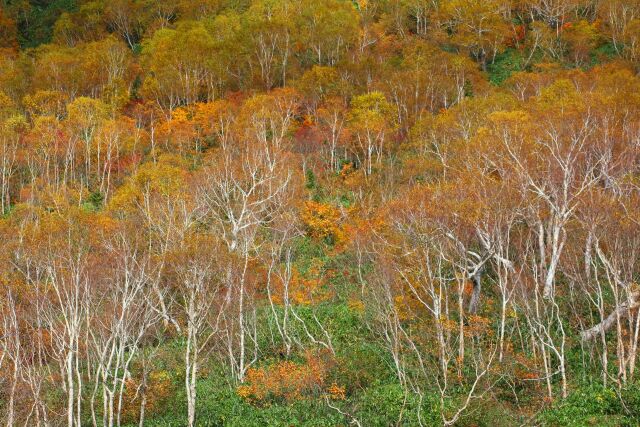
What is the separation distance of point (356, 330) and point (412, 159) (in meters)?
19.1

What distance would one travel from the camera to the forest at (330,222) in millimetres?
27922

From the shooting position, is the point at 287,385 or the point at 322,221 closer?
the point at 287,385

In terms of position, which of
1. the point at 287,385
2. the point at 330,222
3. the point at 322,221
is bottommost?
the point at 330,222

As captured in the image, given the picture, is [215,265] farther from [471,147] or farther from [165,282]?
[471,147]

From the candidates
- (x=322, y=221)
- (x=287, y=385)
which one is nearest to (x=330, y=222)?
(x=322, y=221)

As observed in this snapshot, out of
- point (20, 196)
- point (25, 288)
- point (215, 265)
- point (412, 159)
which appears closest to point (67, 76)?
point (20, 196)

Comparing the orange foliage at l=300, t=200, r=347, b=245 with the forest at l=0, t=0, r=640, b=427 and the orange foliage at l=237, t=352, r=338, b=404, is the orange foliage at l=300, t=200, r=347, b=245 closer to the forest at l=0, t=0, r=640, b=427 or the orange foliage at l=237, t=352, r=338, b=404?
the forest at l=0, t=0, r=640, b=427

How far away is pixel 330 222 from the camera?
49875 millimetres

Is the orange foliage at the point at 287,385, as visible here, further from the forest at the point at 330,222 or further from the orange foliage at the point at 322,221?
the orange foliage at the point at 322,221

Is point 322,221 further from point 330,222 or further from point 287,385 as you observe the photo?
point 287,385

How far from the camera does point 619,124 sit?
39.9 m

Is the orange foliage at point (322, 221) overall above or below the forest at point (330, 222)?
below

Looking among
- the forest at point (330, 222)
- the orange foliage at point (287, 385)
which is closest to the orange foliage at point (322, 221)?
the forest at point (330, 222)

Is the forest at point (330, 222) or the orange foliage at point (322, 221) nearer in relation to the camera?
the forest at point (330, 222)
